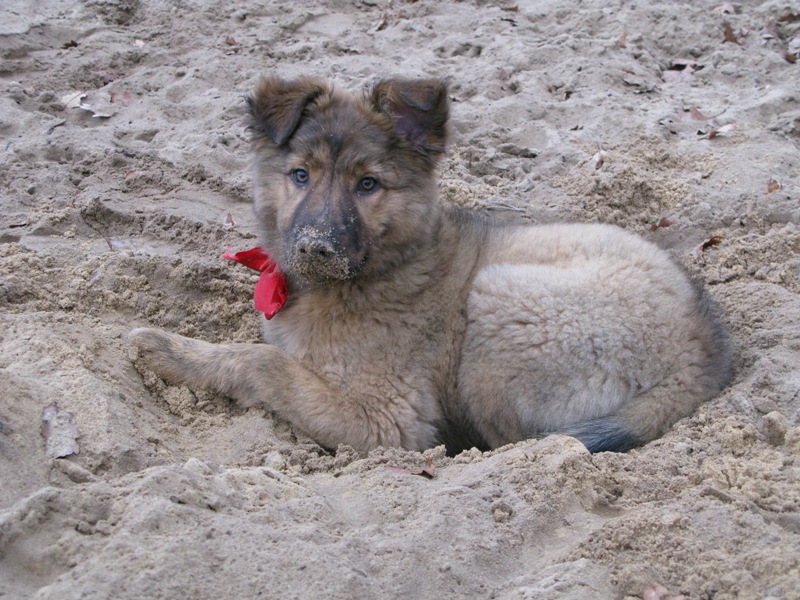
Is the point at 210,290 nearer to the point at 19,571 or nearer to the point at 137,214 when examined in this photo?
the point at 137,214

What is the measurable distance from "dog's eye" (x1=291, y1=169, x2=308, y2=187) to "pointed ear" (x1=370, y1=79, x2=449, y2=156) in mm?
528

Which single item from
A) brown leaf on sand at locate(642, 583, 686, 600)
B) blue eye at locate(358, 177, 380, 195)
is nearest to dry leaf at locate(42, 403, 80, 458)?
blue eye at locate(358, 177, 380, 195)

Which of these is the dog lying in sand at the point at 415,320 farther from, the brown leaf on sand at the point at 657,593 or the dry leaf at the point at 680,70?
the dry leaf at the point at 680,70

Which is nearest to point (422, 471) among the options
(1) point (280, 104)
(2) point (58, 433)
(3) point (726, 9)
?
(2) point (58, 433)

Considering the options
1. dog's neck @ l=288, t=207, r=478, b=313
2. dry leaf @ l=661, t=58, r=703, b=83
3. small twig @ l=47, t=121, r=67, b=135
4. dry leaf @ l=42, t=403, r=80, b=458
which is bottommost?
dry leaf @ l=42, t=403, r=80, b=458

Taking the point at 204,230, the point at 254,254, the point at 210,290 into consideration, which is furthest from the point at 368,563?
the point at 204,230

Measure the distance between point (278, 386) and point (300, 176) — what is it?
1081mm

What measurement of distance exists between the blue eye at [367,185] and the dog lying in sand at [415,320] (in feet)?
0.03

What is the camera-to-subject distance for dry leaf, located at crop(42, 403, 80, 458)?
298cm

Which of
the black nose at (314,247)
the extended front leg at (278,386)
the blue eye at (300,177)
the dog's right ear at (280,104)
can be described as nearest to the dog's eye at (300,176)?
the blue eye at (300,177)

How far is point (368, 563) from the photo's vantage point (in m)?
2.54

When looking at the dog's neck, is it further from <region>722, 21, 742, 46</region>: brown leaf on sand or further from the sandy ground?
<region>722, 21, 742, 46</region>: brown leaf on sand

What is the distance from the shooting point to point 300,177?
4.10 m

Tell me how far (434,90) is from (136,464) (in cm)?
234
